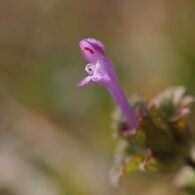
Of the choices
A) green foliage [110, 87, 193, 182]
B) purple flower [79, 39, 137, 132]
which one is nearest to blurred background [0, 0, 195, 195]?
green foliage [110, 87, 193, 182]

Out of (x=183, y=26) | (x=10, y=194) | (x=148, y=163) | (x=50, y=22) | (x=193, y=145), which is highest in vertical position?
(x=50, y=22)

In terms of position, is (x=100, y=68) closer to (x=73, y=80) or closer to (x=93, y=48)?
(x=93, y=48)

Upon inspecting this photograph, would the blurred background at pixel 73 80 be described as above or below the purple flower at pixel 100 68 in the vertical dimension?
above

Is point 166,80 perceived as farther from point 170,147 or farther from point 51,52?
point 170,147

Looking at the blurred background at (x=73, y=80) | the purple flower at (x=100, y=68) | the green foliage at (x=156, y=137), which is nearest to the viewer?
the purple flower at (x=100, y=68)

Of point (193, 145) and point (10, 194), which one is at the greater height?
point (10, 194)

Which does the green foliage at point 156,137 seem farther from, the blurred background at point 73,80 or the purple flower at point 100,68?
the blurred background at point 73,80

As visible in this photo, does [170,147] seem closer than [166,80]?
Yes

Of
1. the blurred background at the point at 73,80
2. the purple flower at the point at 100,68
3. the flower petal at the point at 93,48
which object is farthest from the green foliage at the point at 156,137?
the blurred background at the point at 73,80

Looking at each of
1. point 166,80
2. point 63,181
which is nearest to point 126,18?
point 166,80
